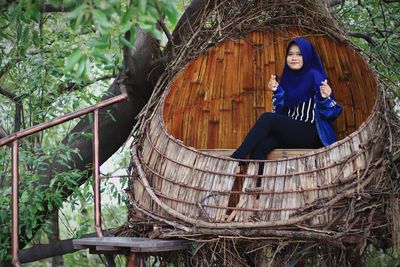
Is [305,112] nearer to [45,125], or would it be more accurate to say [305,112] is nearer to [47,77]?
[45,125]

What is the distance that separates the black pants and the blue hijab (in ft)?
0.77

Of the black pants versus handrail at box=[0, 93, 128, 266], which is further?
the black pants

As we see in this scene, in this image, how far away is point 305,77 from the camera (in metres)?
5.82

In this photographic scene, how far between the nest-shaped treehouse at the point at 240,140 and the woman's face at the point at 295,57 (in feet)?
1.03

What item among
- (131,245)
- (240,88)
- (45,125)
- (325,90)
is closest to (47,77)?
(45,125)

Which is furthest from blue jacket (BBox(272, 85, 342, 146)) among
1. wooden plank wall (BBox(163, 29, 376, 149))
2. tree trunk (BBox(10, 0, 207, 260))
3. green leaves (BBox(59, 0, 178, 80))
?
green leaves (BBox(59, 0, 178, 80))

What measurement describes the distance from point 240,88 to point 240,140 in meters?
0.41

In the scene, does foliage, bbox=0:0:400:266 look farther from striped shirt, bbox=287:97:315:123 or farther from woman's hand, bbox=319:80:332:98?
striped shirt, bbox=287:97:315:123

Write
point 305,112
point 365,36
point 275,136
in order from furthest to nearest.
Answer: point 365,36, point 305,112, point 275,136

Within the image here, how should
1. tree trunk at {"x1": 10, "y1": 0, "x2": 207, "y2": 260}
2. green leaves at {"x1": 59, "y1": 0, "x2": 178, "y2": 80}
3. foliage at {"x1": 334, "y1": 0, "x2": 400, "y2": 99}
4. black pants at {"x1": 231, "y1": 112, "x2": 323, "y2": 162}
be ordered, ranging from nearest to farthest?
green leaves at {"x1": 59, "y1": 0, "x2": 178, "y2": 80}, black pants at {"x1": 231, "y1": 112, "x2": 323, "y2": 162}, tree trunk at {"x1": 10, "y1": 0, "x2": 207, "y2": 260}, foliage at {"x1": 334, "y1": 0, "x2": 400, "y2": 99}

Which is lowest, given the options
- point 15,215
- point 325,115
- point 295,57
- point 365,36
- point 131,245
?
point 131,245

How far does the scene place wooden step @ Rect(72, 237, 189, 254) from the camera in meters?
4.51

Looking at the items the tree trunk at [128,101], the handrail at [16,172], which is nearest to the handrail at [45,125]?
the handrail at [16,172]

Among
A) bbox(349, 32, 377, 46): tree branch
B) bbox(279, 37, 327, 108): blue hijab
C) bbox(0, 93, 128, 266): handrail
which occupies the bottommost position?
bbox(0, 93, 128, 266): handrail
